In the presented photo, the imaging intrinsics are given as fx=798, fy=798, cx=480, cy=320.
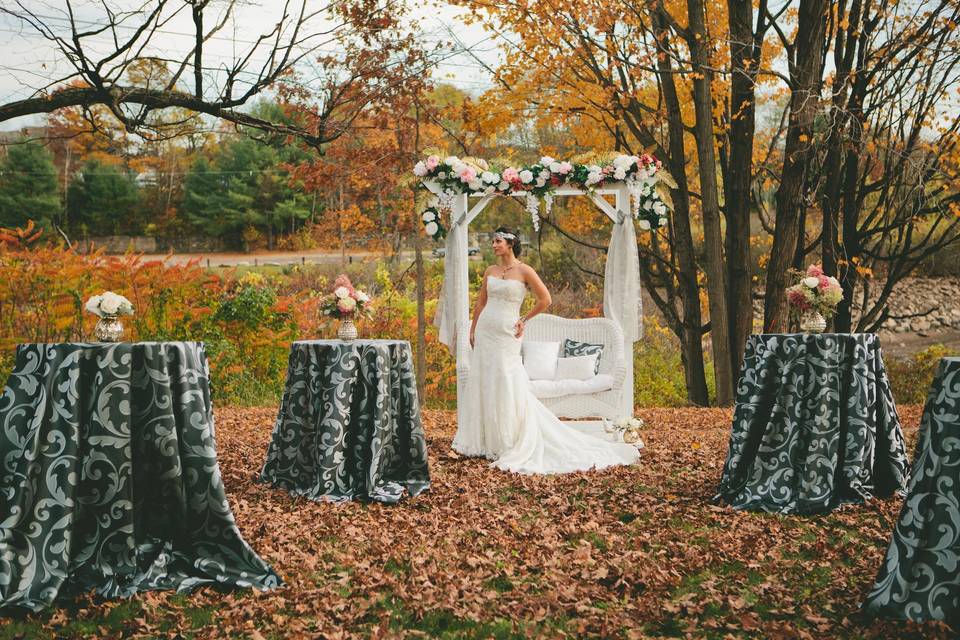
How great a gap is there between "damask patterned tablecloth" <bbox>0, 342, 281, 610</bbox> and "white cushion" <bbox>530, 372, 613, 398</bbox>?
181 inches

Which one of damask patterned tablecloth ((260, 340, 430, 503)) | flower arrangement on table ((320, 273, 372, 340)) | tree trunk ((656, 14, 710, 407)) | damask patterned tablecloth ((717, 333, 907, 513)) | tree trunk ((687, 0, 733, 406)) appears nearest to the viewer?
damask patterned tablecloth ((717, 333, 907, 513))

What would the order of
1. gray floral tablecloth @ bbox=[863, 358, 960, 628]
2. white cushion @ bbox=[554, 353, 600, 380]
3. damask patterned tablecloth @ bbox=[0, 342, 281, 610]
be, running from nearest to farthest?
1. gray floral tablecloth @ bbox=[863, 358, 960, 628]
2. damask patterned tablecloth @ bbox=[0, 342, 281, 610]
3. white cushion @ bbox=[554, 353, 600, 380]

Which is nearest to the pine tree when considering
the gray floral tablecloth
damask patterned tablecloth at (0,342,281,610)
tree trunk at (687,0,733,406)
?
tree trunk at (687,0,733,406)

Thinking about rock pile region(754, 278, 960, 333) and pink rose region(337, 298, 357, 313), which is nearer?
pink rose region(337, 298, 357, 313)

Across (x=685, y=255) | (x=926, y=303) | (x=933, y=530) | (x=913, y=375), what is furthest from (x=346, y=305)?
(x=926, y=303)

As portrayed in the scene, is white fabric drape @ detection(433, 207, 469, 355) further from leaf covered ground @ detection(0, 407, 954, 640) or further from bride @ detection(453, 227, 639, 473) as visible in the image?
leaf covered ground @ detection(0, 407, 954, 640)

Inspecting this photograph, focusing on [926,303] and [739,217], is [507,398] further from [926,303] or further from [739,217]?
[926,303]

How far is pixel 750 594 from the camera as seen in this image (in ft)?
11.8

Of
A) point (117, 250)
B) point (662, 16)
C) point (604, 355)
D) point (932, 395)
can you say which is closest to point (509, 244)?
point (604, 355)

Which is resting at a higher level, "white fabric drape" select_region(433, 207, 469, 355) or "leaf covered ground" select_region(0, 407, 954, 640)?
"white fabric drape" select_region(433, 207, 469, 355)

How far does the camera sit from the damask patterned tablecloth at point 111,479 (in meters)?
3.43

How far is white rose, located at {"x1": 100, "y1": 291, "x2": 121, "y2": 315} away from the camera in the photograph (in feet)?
14.0

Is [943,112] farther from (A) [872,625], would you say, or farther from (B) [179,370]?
(B) [179,370]

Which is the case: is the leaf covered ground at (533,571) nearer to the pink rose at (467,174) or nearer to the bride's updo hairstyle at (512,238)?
the bride's updo hairstyle at (512,238)
